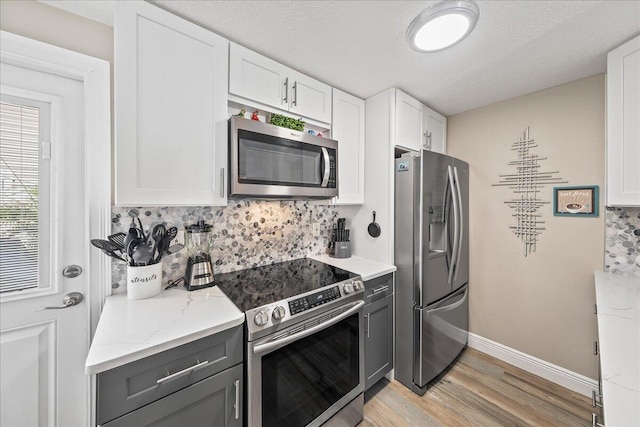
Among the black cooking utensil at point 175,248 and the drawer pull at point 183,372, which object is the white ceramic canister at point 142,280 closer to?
the black cooking utensil at point 175,248

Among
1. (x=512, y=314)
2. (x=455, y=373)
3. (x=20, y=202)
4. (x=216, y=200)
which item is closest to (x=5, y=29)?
(x=20, y=202)

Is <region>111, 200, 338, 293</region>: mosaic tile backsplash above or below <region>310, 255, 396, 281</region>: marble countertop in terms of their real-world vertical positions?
above

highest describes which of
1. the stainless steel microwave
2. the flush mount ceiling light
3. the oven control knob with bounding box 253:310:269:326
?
the flush mount ceiling light

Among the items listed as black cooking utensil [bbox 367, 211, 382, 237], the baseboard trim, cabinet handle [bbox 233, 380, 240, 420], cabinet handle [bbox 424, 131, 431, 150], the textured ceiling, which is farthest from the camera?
cabinet handle [bbox 424, 131, 431, 150]

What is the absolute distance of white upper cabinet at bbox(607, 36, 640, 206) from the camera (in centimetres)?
141

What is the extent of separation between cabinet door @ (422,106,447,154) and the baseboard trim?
1.99 metres

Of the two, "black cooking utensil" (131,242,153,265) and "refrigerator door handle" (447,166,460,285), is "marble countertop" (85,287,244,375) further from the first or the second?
"refrigerator door handle" (447,166,460,285)

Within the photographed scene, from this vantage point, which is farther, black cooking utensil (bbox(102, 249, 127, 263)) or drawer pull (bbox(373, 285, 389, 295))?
drawer pull (bbox(373, 285, 389, 295))

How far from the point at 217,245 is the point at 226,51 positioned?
121 centimetres

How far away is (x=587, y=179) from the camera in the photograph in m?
1.89

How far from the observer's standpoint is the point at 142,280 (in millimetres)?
1267

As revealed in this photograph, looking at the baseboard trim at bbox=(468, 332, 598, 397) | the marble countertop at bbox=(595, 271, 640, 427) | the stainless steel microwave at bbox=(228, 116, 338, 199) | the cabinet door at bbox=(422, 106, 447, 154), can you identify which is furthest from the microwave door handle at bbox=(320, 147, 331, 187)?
the baseboard trim at bbox=(468, 332, 598, 397)

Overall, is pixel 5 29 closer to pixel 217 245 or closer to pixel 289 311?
pixel 217 245

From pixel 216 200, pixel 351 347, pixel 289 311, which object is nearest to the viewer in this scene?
pixel 289 311
